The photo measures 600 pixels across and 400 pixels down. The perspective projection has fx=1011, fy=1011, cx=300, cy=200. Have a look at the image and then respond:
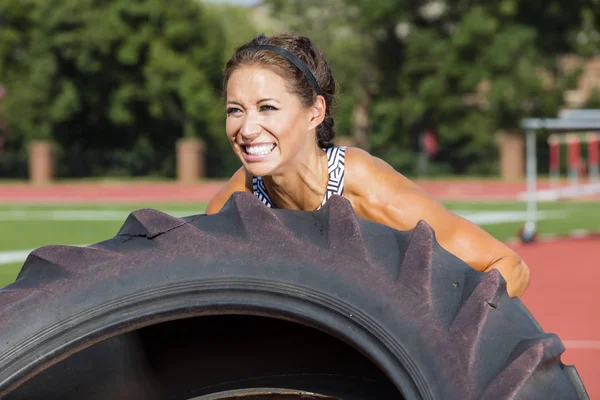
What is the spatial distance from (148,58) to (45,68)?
462 centimetres

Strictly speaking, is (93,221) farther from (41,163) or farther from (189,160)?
(41,163)

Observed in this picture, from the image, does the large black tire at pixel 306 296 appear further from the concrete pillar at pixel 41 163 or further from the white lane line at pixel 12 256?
the concrete pillar at pixel 41 163

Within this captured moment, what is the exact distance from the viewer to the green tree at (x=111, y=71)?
43969 mm

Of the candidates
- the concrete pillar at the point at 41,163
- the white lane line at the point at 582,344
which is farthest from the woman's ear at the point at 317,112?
the concrete pillar at the point at 41,163

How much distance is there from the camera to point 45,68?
43.6 meters

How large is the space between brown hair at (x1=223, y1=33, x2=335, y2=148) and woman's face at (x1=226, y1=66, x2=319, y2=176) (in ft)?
0.07

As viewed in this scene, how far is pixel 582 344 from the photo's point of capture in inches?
254

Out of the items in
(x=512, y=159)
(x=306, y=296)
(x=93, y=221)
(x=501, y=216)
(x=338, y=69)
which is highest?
(x=338, y=69)

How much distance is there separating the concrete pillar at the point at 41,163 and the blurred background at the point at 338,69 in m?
0.06

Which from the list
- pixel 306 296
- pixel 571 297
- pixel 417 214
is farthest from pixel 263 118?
pixel 571 297

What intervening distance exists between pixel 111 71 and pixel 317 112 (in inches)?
1726

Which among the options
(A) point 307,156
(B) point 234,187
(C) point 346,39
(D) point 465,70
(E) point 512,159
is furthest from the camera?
(C) point 346,39

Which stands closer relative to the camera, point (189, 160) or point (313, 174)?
point (313, 174)

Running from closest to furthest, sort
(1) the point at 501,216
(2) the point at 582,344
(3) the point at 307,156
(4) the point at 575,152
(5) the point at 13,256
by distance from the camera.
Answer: (3) the point at 307,156, (2) the point at 582,344, (5) the point at 13,256, (1) the point at 501,216, (4) the point at 575,152
